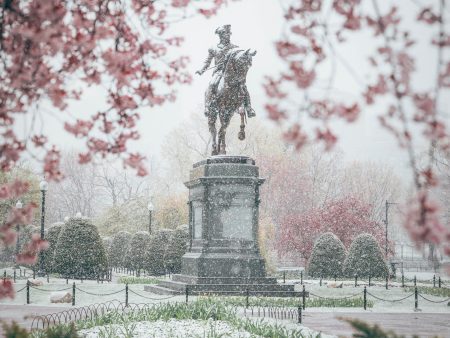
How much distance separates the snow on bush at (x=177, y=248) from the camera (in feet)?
101

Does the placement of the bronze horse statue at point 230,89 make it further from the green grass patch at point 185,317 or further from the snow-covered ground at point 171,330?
the snow-covered ground at point 171,330

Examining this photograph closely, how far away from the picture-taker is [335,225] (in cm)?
3956

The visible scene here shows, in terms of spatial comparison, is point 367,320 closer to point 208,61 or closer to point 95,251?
point 208,61

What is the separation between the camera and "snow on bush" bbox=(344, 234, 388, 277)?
1194 inches

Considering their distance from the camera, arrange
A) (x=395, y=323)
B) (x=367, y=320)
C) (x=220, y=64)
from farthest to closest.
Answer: (x=220, y=64)
(x=367, y=320)
(x=395, y=323)

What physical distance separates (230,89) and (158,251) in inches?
531

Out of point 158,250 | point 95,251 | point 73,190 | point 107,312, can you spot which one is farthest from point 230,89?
point 73,190

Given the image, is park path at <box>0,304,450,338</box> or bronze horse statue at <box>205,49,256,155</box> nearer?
park path at <box>0,304,450,338</box>

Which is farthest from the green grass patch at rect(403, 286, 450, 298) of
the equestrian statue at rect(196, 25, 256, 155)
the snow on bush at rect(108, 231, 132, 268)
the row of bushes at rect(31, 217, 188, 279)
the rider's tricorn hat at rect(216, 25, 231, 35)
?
the snow on bush at rect(108, 231, 132, 268)

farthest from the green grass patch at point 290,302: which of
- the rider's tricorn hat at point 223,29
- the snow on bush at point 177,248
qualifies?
the snow on bush at point 177,248

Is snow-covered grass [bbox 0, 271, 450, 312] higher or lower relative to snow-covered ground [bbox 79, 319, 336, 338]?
lower

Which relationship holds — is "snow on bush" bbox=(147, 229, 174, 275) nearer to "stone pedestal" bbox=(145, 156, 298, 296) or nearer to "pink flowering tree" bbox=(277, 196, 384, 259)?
"pink flowering tree" bbox=(277, 196, 384, 259)

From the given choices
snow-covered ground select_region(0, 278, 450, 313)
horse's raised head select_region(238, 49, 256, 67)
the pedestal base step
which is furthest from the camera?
horse's raised head select_region(238, 49, 256, 67)

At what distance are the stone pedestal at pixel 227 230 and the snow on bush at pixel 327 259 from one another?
39.3 feet
